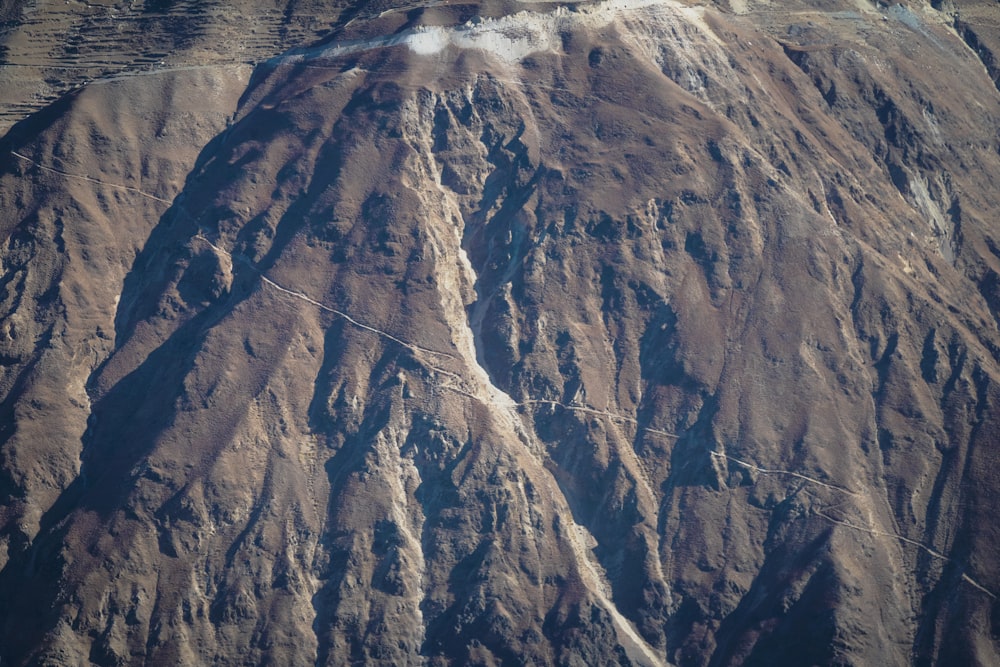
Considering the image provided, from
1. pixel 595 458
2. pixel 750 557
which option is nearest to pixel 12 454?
pixel 595 458

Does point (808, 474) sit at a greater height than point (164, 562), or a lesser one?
greater

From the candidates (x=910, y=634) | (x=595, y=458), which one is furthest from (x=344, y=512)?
(x=910, y=634)

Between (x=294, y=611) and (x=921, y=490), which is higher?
(x=921, y=490)

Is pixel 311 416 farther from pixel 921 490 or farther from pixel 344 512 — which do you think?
pixel 921 490

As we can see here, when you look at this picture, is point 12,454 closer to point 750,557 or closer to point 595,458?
point 595,458

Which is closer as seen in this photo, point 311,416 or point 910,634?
point 910,634

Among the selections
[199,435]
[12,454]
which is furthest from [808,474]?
[12,454]

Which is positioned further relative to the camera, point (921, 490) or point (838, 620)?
point (921, 490)
